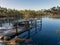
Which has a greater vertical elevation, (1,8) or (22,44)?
(1,8)

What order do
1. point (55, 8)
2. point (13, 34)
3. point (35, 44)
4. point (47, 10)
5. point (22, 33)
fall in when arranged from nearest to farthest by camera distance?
point (35, 44) < point (13, 34) < point (22, 33) < point (47, 10) < point (55, 8)

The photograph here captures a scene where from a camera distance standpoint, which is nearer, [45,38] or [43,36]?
[45,38]

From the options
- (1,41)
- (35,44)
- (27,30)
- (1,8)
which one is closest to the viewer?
(1,41)

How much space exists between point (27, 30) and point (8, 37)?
4372 mm

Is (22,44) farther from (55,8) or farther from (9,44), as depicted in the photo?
(55,8)

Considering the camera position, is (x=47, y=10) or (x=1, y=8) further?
(x=47, y=10)

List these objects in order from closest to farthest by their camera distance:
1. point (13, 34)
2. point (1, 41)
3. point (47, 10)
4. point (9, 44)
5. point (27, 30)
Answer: point (9, 44) → point (1, 41) → point (13, 34) → point (27, 30) → point (47, 10)

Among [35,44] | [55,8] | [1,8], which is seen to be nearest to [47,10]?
[55,8]

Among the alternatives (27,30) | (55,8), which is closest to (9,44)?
(27,30)

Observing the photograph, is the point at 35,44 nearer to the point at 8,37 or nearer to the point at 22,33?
the point at 8,37

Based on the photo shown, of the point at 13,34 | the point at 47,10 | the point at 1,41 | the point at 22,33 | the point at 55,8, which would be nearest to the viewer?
the point at 1,41

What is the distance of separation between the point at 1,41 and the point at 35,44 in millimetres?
2613

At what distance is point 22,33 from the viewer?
43.5ft

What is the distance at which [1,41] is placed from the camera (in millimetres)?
9055
